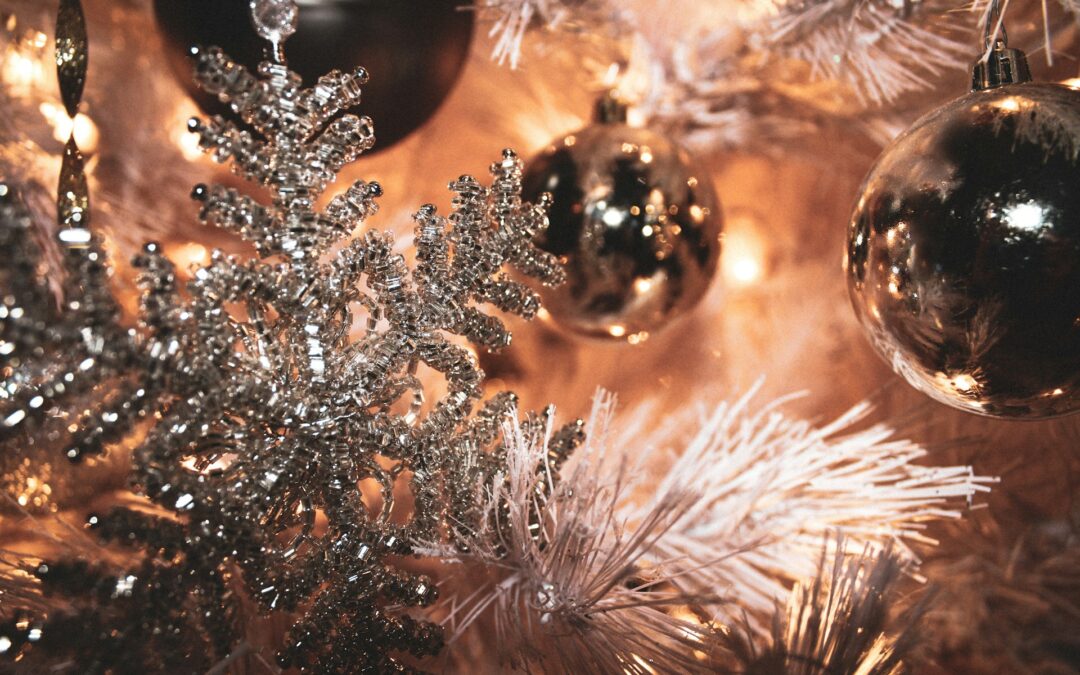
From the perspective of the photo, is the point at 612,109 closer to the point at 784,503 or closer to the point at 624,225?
the point at 624,225

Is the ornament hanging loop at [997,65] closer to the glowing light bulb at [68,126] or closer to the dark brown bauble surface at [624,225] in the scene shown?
the dark brown bauble surface at [624,225]

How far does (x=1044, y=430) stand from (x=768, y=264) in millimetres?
294

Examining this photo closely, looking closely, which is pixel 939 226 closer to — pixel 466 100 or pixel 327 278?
pixel 327 278

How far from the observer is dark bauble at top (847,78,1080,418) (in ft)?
1.42

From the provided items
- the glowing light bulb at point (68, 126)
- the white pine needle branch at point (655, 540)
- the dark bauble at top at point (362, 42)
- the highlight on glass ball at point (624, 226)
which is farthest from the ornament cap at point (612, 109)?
the glowing light bulb at point (68, 126)

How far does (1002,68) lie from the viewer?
507 mm

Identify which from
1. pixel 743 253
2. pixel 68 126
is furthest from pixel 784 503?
pixel 68 126

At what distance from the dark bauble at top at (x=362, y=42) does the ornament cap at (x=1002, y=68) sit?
35cm

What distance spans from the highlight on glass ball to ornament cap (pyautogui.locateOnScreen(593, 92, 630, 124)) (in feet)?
0.13

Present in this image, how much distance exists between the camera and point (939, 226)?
1.49 feet

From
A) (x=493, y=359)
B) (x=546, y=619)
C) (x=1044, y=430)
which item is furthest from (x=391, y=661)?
(x=1044, y=430)

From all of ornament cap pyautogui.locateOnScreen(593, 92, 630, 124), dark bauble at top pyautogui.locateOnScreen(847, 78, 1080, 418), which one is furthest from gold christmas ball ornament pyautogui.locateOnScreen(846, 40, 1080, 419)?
ornament cap pyautogui.locateOnScreen(593, 92, 630, 124)

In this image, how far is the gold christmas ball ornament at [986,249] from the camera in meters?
0.43

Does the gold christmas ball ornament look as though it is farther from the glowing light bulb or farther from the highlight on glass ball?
the glowing light bulb
